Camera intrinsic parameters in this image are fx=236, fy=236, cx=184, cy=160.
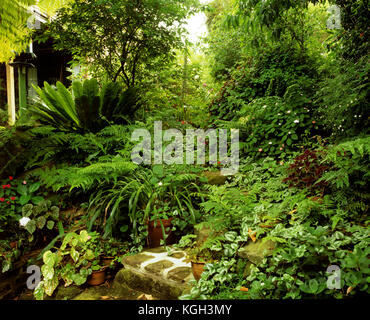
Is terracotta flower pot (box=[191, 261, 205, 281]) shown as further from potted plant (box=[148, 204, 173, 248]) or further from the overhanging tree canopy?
the overhanging tree canopy

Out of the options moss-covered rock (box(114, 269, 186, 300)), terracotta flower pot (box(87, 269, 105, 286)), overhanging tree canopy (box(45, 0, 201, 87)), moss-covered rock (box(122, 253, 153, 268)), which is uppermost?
overhanging tree canopy (box(45, 0, 201, 87))

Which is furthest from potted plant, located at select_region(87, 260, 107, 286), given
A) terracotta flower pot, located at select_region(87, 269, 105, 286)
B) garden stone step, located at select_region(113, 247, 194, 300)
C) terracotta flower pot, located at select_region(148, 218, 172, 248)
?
terracotta flower pot, located at select_region(148, 218, 172, 248)

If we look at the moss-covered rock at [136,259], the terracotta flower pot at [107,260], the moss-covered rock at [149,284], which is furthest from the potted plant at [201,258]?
the terracotta flower pot at [107,260]

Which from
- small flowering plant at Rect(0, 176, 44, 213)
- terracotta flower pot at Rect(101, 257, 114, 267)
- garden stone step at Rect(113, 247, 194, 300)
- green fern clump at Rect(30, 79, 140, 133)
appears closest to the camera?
garden stone step at Rect(113, 247, 194, 300)

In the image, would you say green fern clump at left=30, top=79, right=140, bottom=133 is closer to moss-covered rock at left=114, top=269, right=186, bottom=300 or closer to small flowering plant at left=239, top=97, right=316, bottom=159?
small flowering plant at left=239, top=97, right=316, bottom=159

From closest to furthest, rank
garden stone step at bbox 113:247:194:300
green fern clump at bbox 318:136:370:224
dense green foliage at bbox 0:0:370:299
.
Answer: dense green foliage at bbox 0:0:370:299
green fern clump at bbox 318:136:370:224
garden stone step at bbox 113:247:194:300

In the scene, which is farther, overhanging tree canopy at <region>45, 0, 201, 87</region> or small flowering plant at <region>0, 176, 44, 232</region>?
overhanging tree canopy at <region>45, 0, 201, 87</region>

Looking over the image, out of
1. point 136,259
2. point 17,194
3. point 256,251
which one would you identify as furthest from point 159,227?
point 17,194

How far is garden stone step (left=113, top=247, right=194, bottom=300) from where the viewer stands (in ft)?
4.86

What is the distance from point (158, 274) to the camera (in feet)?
5.15

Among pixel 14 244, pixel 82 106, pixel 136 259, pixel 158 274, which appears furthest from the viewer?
pixel 82 106

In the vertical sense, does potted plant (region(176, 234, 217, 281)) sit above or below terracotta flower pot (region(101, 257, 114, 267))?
above

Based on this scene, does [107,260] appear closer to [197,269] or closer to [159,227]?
[159,227]

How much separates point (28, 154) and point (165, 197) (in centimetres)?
154
